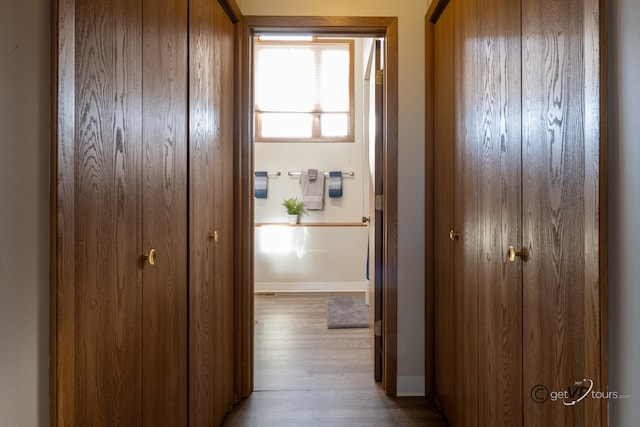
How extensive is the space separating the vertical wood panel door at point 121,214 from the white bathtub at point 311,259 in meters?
3.07

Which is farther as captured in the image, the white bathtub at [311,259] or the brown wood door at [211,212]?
the white bathtub at [311,259]

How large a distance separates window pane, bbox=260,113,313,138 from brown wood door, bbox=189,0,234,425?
8.96 feet

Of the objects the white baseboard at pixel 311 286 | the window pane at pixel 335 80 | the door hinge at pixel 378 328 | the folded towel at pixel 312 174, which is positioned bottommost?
the white baseboard at pixel 311 286

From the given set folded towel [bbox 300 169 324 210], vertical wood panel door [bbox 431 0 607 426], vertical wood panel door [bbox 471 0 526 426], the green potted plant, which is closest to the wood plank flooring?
vertical wood panel door [bbox 431 0 607 426]

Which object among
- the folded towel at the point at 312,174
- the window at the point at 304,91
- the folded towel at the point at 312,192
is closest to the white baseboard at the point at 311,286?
the folded towel at the point at 312,192

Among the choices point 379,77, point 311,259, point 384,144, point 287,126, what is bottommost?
point 311,259

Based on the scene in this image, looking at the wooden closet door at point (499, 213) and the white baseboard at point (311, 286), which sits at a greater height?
the wooden closet door at point (499, 213)

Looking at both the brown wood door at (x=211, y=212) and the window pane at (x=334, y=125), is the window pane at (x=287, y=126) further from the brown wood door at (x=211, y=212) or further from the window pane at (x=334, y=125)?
the brown wood door at (x=211, y=212)

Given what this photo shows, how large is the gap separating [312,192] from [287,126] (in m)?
0.88

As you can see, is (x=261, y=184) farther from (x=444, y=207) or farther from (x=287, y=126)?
(x=444, y=207)

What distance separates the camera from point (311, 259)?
446 cm

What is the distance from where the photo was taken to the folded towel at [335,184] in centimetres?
459

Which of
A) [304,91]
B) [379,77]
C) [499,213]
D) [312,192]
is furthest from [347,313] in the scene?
[304,91]

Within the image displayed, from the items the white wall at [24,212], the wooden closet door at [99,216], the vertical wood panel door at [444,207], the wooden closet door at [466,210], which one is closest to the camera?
the white wall at [24,212]
